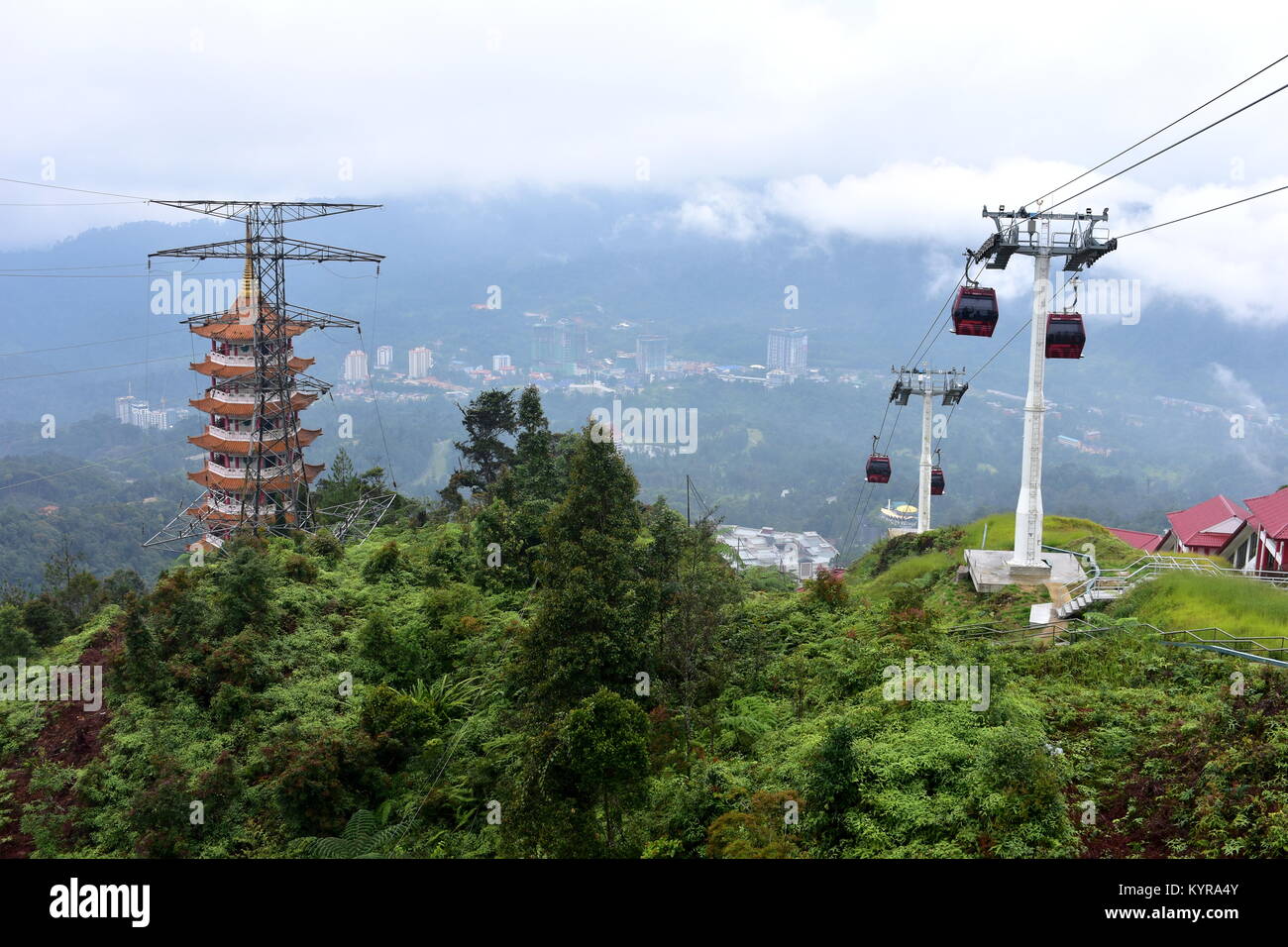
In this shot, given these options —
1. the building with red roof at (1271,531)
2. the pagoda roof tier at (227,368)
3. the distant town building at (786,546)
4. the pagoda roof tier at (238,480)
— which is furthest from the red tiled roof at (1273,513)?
the distant town building at (786,546)

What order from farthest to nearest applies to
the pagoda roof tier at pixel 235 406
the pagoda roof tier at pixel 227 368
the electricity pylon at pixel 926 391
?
the pagoda roof tier at pixel 227 368 → the pagoda roof tier at pixel 235 406 → the electricity pylon at pixel 926 391

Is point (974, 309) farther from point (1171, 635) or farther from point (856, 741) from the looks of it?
point (856, 741)

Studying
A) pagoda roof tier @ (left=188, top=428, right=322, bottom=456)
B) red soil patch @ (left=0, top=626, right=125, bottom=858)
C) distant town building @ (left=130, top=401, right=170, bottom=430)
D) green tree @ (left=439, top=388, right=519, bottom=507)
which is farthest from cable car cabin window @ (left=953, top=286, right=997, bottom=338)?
distant town building @ (left=130, top=401, right=170, bottom=430)

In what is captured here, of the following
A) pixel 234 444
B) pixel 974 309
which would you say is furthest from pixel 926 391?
pixel 234 444

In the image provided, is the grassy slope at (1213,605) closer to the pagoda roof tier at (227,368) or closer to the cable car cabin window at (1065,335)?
the cable car cabin window at (1065,335)

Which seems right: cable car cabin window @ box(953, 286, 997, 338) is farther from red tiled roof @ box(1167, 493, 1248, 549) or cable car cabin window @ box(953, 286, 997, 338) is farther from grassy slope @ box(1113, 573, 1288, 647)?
red tiled roof @ box(1167, 493, 1248, 549)

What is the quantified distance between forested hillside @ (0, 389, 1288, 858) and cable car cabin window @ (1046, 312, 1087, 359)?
5379 mm

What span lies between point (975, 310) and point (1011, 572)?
19.7 feet

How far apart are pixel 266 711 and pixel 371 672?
7.69ft

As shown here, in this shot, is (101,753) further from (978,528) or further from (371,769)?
(978,528)

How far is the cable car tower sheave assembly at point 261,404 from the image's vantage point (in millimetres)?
32344

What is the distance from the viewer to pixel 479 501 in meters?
34.0

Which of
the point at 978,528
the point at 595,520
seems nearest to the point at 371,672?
the point at 595,520

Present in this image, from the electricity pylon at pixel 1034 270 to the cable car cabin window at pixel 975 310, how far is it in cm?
73
